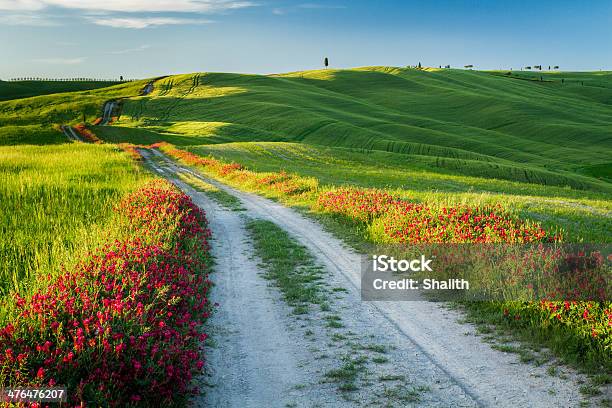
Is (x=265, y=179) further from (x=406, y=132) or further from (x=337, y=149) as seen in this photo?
(x=406, y=132)

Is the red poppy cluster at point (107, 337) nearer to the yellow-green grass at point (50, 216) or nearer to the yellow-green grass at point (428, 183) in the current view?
the yellow-green grass at point (50, 216)

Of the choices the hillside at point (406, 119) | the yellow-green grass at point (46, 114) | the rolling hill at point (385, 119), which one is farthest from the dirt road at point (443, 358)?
the yellow-green grass at point (46, 114)

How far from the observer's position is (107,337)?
19.8 feet

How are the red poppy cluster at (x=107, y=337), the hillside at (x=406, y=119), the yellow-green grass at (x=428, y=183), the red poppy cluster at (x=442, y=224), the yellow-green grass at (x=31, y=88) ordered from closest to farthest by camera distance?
1. the red poppy cluster at (x=107, y=337)
2. the red poppy cluster at (x=442, y=224)
3. the yellow-green grass at (x=428, y=183)
4. the hillside at (x=406, y=119)
5. the yellow-green grass at (x=31, y=88)

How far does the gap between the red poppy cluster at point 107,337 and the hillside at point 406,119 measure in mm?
50031

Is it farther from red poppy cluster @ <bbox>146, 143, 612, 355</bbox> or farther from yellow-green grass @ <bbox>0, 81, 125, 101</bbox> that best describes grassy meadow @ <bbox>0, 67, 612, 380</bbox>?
yellow-green grass @ <bbox>0, 81, 125, 101</bbox>

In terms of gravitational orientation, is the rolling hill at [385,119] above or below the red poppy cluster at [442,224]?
above

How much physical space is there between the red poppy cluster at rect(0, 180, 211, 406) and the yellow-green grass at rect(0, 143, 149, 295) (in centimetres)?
107

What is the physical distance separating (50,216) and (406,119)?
301ft

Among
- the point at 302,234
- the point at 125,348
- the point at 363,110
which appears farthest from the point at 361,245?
the point at 363,110

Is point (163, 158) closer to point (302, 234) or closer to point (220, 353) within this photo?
point (302, 234)

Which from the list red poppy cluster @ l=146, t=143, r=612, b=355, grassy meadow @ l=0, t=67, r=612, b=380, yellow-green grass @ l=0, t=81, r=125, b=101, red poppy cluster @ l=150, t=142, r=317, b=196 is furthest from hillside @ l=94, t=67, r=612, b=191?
yellow-green grass @ l=0, t=81, r=125, b=101

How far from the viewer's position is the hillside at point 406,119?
68.2m

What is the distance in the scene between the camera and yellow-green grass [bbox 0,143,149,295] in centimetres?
952
